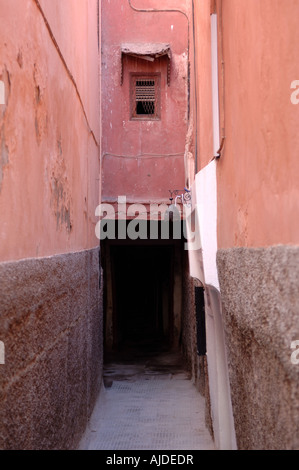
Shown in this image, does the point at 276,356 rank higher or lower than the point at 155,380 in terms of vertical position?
higher

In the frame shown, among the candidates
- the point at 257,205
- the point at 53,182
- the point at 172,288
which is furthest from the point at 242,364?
the point at 172,288

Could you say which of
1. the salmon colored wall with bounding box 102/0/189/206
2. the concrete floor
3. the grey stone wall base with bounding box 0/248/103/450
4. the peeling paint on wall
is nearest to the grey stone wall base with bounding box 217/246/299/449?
the grey stone wall base with bounding box 0/248/103/450

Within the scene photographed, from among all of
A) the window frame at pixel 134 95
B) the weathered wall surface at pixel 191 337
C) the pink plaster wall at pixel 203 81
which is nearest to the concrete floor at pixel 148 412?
the weathered wall surface at pixel 191 337

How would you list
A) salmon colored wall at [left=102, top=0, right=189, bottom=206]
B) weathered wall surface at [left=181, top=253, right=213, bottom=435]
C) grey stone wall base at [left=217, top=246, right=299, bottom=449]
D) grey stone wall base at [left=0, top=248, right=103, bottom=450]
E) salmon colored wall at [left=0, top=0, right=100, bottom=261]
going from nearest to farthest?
grey stone wall base at [left=217, top=246, right=299, bottom=449] < grey stone wall base at [left=0, top=248, right=103, bottom=450] < salmon colored wall at [left=0, top=0, right=100, bottom=261] < weathered wall surface at [left=181, top=253, right=213, bottom=435] < salmon colored wall at [left=102, top=0, right=189, bottom=206]

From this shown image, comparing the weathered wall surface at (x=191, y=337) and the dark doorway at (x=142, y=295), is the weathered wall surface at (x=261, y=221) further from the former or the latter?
the dark doorway at (x=142, y=295)

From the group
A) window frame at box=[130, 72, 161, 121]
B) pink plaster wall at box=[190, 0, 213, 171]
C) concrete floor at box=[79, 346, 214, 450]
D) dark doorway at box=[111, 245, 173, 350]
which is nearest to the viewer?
pink plaster wall at box=[190, 0, 213, 171]

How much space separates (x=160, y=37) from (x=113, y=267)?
6.00m

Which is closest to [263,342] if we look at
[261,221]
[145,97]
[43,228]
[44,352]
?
[261,221]

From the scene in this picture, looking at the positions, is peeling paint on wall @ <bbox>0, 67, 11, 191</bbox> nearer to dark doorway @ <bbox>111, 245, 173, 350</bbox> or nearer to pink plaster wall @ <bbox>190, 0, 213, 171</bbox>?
pink plaster wall @ <bbox>190, 0, 213, 171</bbox>

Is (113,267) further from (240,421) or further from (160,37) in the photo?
(240,421)

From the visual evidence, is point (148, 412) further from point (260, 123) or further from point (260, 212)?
point (260, 123)

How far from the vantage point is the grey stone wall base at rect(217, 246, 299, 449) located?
2.18 m

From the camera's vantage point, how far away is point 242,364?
340 cm

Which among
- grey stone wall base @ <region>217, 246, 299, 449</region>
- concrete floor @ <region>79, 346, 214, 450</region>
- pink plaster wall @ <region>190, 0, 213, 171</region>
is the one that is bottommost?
concrete floor @ <region>79, 346, 214, 450</region>
